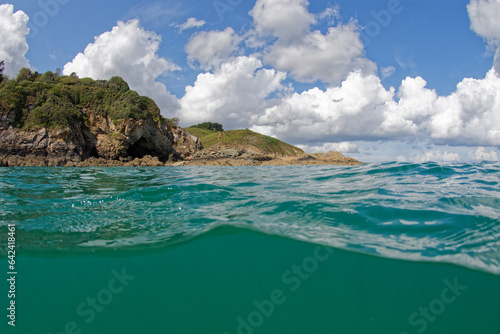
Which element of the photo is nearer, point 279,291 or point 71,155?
point 279,291

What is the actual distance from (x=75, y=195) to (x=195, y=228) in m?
4.69

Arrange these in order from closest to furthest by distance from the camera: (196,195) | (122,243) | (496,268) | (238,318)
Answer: (238,318)
(496,268)
(122,243)
(196,195)

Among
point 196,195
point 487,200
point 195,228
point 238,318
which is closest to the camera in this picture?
point 238,318

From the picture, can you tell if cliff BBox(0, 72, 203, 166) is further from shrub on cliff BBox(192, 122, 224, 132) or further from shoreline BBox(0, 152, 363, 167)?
shrub on cliff BBox(192, 122, 224, 132)

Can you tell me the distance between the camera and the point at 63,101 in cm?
3325

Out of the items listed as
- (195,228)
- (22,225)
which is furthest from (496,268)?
(22,225)

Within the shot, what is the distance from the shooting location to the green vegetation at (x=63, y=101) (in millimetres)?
30047

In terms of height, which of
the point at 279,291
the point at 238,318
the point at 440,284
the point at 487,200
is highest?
the point at 487,200

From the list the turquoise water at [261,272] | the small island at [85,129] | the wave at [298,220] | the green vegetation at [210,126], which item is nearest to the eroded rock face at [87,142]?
the small island at [85,129]

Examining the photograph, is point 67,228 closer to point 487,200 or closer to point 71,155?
point 487,200

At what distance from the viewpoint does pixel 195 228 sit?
404 centimetres

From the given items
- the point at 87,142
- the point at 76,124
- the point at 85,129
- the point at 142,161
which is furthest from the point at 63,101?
the point at 142,161

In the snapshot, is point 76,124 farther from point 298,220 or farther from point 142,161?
point 298,220

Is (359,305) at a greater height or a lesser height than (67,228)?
lesser
